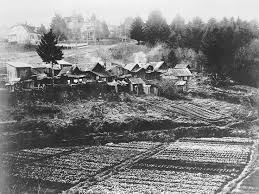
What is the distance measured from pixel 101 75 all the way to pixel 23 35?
2162 millimetres

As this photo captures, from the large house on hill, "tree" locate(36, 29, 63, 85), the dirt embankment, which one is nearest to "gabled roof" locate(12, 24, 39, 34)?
the large house on hill

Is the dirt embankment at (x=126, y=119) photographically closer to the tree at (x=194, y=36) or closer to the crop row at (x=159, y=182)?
the crop row at (x=159, y=182)

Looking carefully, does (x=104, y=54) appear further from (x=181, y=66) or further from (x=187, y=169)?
(x=187, y=169)

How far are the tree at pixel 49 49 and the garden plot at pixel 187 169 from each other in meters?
2.66

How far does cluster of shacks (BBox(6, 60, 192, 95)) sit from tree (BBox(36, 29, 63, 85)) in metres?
0.23

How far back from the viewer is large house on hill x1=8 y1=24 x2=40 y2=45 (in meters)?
7.58

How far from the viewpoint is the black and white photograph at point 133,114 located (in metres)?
5.59

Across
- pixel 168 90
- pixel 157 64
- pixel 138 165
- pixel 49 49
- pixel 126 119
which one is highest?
pixel 49 49

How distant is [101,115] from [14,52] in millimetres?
2469

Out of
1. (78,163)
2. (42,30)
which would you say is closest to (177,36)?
(42,30)

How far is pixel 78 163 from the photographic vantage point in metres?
6.15

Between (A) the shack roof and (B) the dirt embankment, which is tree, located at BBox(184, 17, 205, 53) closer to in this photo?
(B) the dirt embankment

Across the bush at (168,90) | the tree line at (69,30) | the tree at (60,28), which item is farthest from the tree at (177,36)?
the tree at (60,28)

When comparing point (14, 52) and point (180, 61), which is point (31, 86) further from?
point (180, 61)
